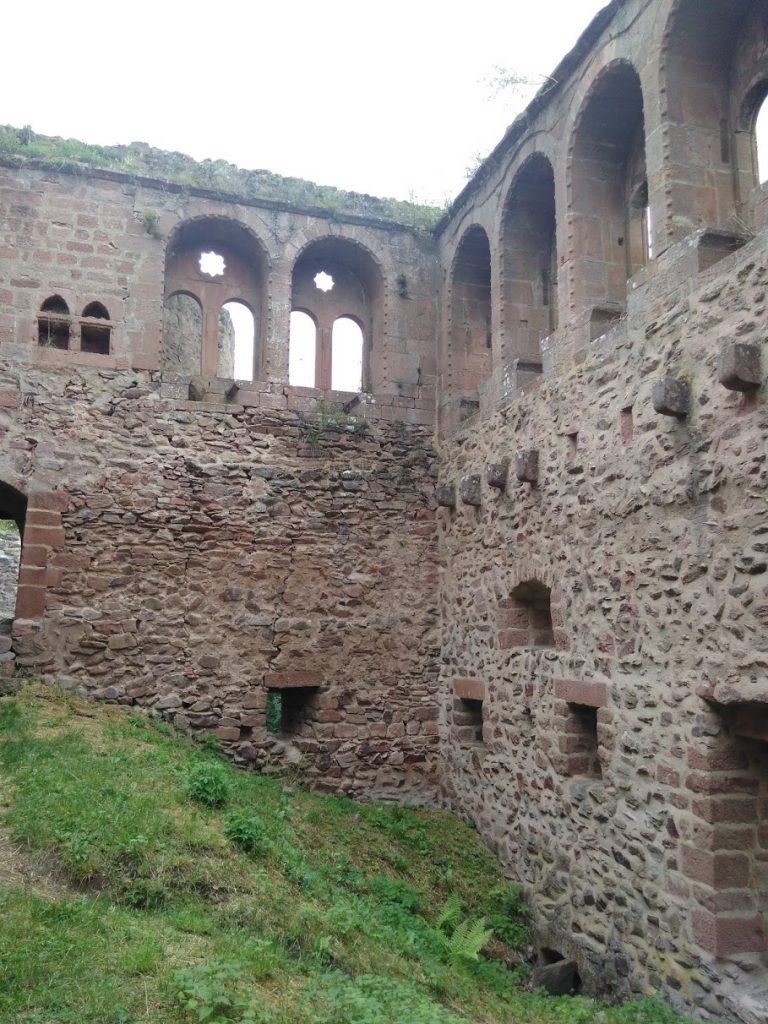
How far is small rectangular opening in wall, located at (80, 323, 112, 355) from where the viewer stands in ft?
32.9

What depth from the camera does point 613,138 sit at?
8.22m

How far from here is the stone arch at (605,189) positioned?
7.98m

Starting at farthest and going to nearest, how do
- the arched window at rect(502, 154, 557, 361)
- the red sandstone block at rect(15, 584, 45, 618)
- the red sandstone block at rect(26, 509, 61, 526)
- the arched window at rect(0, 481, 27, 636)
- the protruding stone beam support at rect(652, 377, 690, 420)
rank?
1. the arched window at rect(0, 481, 27, 636)
2. the arched window at rect(502, 154, 557, 361)
3. the red sandstone block at rect(26, 509, 61, 526)
4. the red sandstone block at rect(15, 584, 45, 618)
5. the protruding stone beam support at rect(652, 377, 690, 420)

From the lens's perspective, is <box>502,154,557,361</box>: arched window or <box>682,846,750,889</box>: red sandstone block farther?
<box>502,154,557,361</box>: arched window

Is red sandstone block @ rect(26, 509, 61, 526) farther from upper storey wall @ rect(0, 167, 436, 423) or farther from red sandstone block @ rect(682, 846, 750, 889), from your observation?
red sandstone block @ rect(682, 846, 750, 889)

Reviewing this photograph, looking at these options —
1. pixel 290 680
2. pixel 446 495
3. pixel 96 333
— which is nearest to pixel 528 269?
pixel 446 495

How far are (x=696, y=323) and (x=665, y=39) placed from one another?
254cm

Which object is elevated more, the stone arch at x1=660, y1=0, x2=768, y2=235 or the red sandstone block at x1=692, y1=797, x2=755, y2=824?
the stone arch at x1=660, y1=0, x2=768, y2=235

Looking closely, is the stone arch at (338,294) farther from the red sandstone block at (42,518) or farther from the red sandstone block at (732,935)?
the red sandstone block at (732,935)

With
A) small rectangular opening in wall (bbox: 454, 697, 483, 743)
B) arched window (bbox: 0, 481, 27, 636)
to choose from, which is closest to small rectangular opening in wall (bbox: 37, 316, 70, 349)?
arched window (bbox: 0, 481, 27, 636)

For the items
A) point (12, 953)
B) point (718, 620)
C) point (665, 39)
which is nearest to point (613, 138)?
point (665, 39)

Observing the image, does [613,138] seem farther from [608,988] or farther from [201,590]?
[608,988]

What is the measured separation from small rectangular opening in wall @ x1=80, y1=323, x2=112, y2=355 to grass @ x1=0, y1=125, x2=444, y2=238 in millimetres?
1366

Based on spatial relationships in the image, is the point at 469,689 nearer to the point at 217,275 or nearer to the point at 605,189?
the point at 605,189
